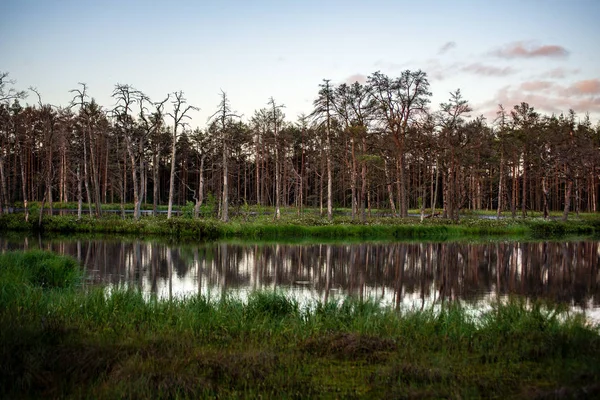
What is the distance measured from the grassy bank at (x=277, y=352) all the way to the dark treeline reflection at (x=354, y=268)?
2.86m

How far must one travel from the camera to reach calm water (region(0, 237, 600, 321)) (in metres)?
15.6

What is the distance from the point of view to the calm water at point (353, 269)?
15586 mm

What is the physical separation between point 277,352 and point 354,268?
13.5m

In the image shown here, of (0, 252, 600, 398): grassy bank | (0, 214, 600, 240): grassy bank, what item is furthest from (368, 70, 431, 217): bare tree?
(0, 252, 600, 398): grassy bank

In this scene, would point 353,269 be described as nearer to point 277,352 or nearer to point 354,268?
point 354,268

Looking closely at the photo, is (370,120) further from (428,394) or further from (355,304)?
(428,394)

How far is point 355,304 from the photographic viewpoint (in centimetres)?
1080

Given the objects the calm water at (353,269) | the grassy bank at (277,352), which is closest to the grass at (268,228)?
the calm water at (353,269)

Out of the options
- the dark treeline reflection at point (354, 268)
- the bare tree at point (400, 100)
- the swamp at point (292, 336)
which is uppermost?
the bare tree at point (400, 100)

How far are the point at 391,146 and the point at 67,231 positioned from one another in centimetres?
2965

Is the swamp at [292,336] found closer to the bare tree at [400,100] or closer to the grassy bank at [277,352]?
the grassy bank at [277,352]

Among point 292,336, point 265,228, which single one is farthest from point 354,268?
point 265,228

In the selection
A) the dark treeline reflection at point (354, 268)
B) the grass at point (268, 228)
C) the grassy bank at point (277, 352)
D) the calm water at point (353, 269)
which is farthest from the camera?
the grass at point (268, 228)

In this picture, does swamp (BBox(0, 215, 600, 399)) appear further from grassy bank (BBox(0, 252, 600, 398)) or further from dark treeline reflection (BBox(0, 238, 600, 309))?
dark treeline reflection (BBox(0, 238, 600, 309))
